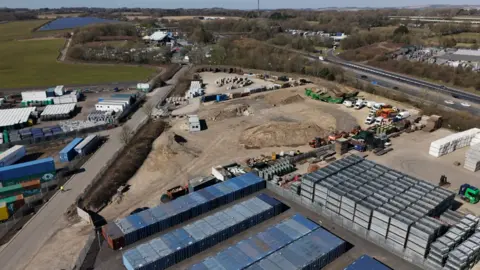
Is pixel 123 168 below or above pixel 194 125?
below

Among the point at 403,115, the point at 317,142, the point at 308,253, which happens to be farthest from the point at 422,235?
the point at 403,115

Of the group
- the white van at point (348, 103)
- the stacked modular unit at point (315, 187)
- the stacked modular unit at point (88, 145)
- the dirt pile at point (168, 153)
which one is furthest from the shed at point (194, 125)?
the white van at point (348, 103)

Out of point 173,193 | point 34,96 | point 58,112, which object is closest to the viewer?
point 173,193

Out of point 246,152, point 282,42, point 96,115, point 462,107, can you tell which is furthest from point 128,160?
point 282,42

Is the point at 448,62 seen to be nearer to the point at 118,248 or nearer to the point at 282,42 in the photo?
the point at 282,42

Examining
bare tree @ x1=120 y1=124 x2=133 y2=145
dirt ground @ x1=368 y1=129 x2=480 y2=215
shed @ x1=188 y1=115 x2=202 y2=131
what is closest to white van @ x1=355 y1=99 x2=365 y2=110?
dirt ground @ x1=368 y1=129 x2=480 y2=215

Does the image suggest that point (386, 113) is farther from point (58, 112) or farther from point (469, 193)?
point (58, 112)

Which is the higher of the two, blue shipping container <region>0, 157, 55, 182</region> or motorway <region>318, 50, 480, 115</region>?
blue shipping container <region>0, 157, 55, 182</region>

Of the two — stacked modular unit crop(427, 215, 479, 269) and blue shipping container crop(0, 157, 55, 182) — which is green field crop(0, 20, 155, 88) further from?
stacked modular unit crop(427, 215, 479, 269)
